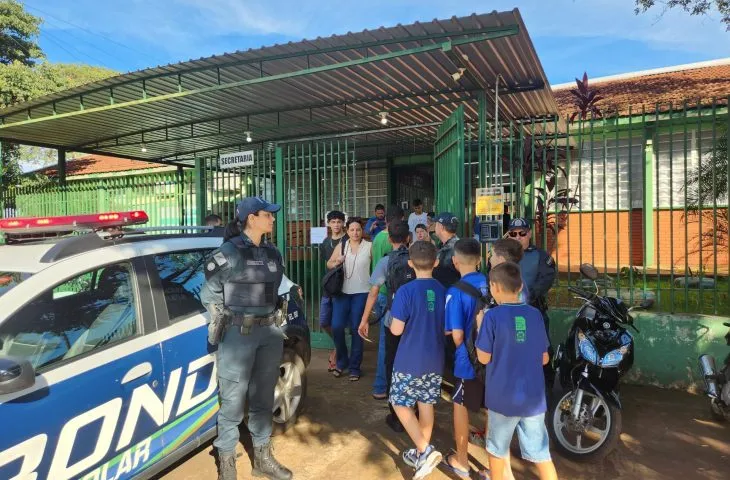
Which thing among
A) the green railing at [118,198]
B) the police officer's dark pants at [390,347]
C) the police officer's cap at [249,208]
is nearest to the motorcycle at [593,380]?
the police officer's dark pants at [390,347]

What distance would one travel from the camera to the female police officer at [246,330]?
2.95 metres

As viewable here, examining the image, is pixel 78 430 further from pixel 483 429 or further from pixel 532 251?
pixel 532 251

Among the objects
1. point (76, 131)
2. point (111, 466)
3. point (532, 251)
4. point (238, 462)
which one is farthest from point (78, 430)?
point (76, 131)

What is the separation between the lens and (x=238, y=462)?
11.3 ft

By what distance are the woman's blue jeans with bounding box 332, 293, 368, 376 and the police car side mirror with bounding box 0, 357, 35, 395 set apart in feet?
11.1

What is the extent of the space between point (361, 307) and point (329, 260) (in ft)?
2.04

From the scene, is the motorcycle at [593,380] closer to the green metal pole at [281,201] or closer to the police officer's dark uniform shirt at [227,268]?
the police officer's dark uniform shirt at [227,268]

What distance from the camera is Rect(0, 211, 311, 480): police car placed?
215 centimetres

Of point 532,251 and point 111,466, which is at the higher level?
point 532,251

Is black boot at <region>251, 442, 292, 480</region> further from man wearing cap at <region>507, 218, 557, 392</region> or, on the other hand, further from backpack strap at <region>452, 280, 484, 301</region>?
man wearing cap at <region>507, 218, 557, 392</region>

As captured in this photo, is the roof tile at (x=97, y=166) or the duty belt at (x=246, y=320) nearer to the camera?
the duty belt at (x=246, y=320)

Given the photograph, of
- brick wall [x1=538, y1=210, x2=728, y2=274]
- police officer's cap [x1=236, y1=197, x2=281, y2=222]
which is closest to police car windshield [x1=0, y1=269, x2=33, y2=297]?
police officer's cap [x1=236, y1=197, x2=281, y2=222]

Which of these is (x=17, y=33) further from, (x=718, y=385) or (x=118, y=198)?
(x=718, y=385)

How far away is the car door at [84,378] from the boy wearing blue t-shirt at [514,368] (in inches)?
72.3
